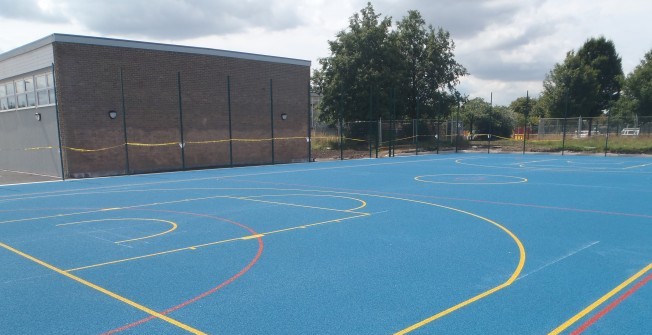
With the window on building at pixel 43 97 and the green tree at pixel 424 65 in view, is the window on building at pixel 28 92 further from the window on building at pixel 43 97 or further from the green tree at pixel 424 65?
the green tree at pixel 424 65

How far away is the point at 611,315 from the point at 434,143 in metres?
31.1

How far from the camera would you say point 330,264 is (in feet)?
20.4

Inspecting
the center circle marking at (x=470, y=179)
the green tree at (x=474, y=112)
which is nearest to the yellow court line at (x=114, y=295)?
the center circle marking at (x=470, y=179)

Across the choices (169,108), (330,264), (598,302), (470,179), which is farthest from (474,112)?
(598,302)

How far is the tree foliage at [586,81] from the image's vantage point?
4341 cm

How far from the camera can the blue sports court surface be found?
4434 millimetres

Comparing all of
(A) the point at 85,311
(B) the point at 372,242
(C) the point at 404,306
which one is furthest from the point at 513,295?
(A) the point at 85,311

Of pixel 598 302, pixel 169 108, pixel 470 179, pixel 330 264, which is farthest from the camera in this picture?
pixel 169 108

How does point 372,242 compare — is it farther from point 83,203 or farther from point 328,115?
point 328,115

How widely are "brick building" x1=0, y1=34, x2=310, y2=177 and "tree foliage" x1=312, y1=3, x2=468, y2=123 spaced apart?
34.0 ft

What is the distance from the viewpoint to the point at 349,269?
19.6ft

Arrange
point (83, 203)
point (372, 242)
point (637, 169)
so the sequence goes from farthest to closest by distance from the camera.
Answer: point (637, 169)
point (83, 203)
point (372, 242)

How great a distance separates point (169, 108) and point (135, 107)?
5.22 ft

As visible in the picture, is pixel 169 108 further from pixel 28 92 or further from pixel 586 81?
pixel 586 81
